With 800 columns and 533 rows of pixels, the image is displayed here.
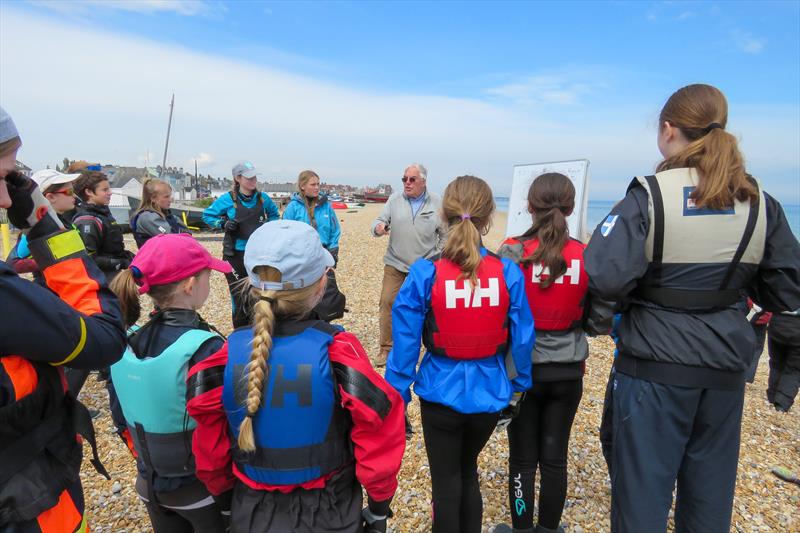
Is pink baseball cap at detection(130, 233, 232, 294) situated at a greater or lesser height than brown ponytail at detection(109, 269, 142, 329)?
greater

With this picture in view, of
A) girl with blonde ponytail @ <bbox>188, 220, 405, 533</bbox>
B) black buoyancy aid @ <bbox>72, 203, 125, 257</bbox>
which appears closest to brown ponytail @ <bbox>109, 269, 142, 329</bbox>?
girl with blonde ponytail @ <bbox>188, 220, 405, 533</bbox>

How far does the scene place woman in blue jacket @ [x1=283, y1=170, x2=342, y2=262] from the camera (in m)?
6.16

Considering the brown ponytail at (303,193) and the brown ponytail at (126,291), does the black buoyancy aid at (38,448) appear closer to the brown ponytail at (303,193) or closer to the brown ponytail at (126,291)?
the brown ponytail at (126,291)

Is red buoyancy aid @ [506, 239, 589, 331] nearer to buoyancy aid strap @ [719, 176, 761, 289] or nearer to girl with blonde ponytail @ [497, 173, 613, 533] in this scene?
girl with blonde ponytail @ [497, 173, 613, 533]

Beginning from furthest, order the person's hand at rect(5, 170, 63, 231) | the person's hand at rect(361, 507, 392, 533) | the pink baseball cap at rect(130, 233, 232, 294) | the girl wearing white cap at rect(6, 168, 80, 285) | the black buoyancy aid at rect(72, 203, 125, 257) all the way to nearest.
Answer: the black buoyancy aid at rect(72, 203, 125, 257)
the girl wearing white cap at rect(6, 168, 80, 285)
the pink baseball cap at rect(130, 233, 232, 294)
the person's hand at rect(361, 507, 392, 533)
the person's hand at rect(5, 170, 63, 231)

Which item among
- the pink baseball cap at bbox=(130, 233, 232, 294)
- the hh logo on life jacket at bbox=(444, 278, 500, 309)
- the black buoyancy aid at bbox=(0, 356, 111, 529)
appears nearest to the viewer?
the black buoyancy aid at bbox=(0, 356, 111, 529)

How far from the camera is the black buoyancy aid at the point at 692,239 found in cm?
201

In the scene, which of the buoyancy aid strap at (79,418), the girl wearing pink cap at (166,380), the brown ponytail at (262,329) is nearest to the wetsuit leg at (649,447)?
the brown ponytail at (262,329)

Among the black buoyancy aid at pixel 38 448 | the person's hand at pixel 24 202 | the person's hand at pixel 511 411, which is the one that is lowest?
the person's hand at pixel 511 411

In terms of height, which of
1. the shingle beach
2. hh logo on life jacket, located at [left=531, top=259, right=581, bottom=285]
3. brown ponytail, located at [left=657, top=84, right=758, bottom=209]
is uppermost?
brown ponytail, located at [left=657, top=84, right=758, bottom=209]

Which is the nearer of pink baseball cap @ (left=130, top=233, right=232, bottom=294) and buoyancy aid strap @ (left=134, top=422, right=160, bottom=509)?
buoyancy aid strap @ (left=134, top=422, right=160, bottom=509)

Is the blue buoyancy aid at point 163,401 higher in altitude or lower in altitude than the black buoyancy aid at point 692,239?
lower

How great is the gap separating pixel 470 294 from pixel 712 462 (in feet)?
4.41

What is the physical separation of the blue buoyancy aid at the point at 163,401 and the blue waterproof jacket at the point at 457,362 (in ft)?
3.24
